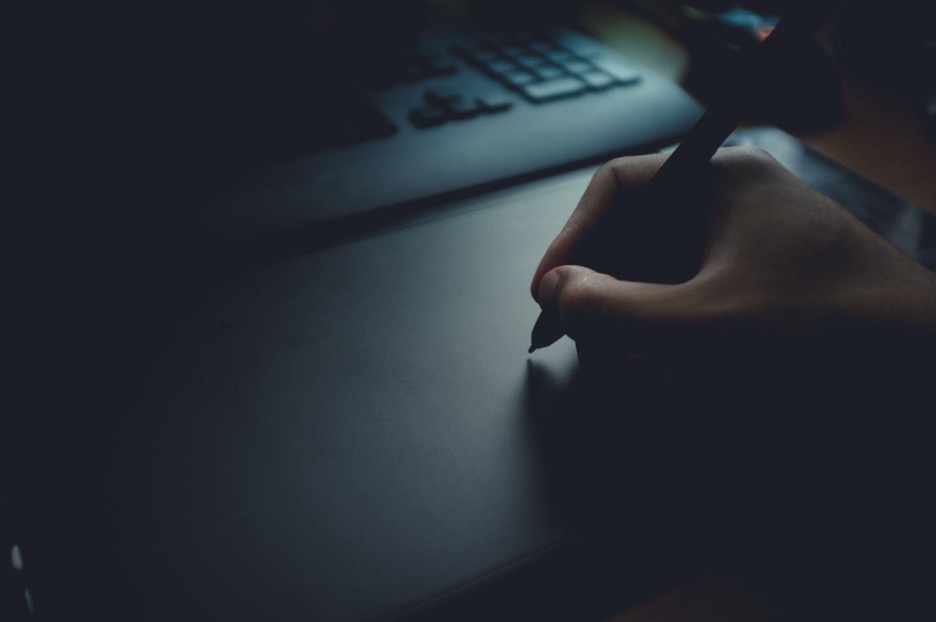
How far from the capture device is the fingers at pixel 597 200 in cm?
32

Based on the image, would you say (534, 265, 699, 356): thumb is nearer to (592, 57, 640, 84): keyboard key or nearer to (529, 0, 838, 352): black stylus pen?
(529, 0, 838, 352): black stylus pen

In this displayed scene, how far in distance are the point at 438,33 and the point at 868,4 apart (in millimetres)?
437

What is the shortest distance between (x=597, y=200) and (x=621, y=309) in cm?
8

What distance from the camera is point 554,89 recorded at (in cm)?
49

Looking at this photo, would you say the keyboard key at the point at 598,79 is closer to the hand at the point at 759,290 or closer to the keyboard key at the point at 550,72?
the keyboard key at the point at 550,72

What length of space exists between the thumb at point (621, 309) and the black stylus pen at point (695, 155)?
0.05 ft

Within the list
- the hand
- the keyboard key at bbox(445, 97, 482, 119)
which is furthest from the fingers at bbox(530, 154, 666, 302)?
the keyboard key at bbox(445, 97, 482, 119)

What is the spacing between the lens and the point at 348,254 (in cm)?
35

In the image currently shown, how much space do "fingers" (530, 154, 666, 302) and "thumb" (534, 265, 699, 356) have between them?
0.12 ft

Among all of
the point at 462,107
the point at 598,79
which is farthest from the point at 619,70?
the point at 462,107

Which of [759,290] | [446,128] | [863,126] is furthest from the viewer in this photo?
[863,126]

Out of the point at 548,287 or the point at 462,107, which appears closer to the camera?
the point at 548,287

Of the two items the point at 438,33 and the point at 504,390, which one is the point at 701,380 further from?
the point at 438,33

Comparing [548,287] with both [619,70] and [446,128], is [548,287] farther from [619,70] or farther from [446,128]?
[619,70]
